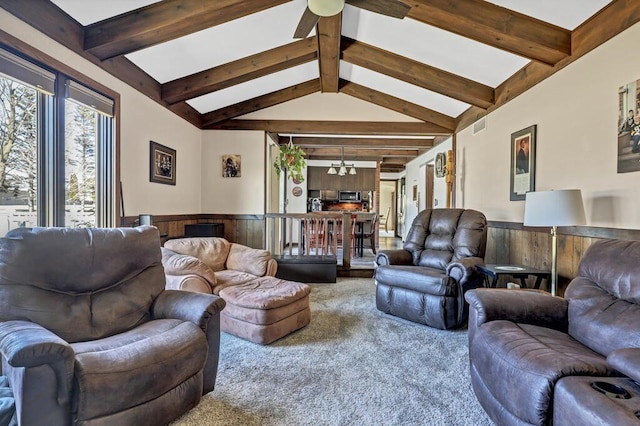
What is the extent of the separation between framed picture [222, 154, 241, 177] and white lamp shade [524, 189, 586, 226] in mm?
4460

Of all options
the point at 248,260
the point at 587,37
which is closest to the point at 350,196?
the point at 248,260

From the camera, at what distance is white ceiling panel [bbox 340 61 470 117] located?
16.3 feet

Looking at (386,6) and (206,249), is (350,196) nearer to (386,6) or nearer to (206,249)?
(206,249)

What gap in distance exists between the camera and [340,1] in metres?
2.47

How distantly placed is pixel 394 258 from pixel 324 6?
104 inches

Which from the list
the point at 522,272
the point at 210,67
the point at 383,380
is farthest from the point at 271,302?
the point at 210,67

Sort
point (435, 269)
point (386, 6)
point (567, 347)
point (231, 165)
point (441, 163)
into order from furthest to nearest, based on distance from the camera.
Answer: point (441, 163) → point (231, 165) → point (435, 269) → point (386, 6) → point (567, 347)

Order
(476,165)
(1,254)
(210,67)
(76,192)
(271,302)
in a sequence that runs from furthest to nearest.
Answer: (476,165) → (210,67) → (76,192) → (271,302) → (1,254)

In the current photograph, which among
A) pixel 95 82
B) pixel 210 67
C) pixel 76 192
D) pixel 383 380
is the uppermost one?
pixel 210 67

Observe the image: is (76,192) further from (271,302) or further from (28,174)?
(271,302)

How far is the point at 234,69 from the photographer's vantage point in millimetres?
4281

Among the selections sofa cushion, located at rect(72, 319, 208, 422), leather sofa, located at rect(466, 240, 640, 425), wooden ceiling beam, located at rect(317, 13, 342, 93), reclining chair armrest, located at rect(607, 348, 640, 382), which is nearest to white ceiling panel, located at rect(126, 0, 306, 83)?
wooden ceiling beam, located at rect(317, 13, 342, 93)

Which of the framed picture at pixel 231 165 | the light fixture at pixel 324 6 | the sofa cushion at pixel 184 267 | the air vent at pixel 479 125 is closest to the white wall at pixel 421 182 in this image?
the air vent at pixel 479 125

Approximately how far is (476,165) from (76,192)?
4.95 metres
